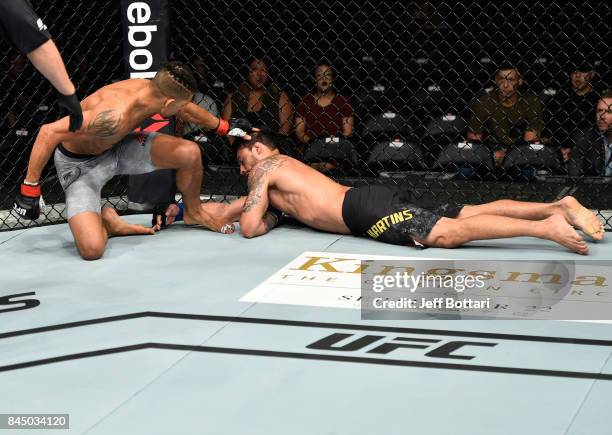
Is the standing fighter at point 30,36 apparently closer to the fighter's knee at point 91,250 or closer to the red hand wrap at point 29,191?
the red hand wrap at point 29,191

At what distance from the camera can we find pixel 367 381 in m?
2.20

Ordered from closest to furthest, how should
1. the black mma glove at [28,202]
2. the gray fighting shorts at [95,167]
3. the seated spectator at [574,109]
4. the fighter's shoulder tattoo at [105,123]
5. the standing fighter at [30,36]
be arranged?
the standing fighter at [30,36], the black mma glove at [28,202], the fighter's shoulder tattoo at [105,123], the gray fighting shorts at [95,167], the seated spectator at [574,109]

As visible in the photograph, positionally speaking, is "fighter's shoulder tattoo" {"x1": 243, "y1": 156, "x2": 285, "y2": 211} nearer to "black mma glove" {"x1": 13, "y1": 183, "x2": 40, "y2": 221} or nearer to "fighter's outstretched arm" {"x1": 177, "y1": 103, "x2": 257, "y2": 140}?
"fighter's outstretched arm" {"x1": 177, "y1": 103, "x2": 257, "y2": 140}

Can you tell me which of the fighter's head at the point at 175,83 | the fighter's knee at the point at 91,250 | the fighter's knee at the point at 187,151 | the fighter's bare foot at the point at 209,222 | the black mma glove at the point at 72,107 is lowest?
the fighter's knee at the point at 91,250

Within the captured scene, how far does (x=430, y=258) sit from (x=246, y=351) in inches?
45.4

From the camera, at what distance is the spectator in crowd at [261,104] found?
16.9 ft

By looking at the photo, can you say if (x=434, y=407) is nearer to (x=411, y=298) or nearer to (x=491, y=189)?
(x=411, y=298)

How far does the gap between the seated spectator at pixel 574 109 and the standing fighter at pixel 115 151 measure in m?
2.03

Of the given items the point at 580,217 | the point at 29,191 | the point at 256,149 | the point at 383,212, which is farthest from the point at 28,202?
the point at 580,217

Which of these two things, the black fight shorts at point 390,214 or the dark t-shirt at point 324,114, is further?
the dark t-shirt at point 324,114

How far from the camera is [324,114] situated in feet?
16.9

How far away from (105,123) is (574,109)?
281 centimetres

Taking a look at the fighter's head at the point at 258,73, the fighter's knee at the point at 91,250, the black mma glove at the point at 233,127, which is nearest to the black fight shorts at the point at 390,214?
the black mma glove at the point at 233,127

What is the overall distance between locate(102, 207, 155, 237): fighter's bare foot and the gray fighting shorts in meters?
0.14
